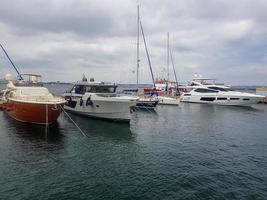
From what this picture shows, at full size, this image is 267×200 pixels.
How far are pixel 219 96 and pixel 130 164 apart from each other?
4077 cm

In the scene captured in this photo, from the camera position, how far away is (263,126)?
26094 millimetres

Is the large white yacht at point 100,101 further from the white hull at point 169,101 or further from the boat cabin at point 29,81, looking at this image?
the white hull at point 169,101

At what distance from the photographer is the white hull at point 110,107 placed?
2438cm

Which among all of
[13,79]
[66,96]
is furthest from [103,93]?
[13,79]

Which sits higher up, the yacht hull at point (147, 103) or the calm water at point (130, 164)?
the yacht hull at point (147, 103)

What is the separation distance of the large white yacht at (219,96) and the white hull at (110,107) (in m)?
30.5

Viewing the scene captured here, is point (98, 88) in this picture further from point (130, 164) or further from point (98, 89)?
point (130, 164)

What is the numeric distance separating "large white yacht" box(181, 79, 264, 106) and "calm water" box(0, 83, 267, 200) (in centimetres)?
2689

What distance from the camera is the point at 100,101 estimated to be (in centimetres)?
2525

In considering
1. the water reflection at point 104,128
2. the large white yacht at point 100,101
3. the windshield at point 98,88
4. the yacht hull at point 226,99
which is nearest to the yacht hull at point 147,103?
the windshield at point 98,88

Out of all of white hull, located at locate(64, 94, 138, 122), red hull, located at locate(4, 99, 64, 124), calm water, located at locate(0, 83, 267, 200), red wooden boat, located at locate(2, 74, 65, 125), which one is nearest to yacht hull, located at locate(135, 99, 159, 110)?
white hull, located at locate(64, 94, 138, 122)

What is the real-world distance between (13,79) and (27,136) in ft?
48.8

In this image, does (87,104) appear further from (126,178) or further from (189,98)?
(189,98)

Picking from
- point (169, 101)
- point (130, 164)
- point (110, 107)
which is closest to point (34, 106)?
point (110, 107)
